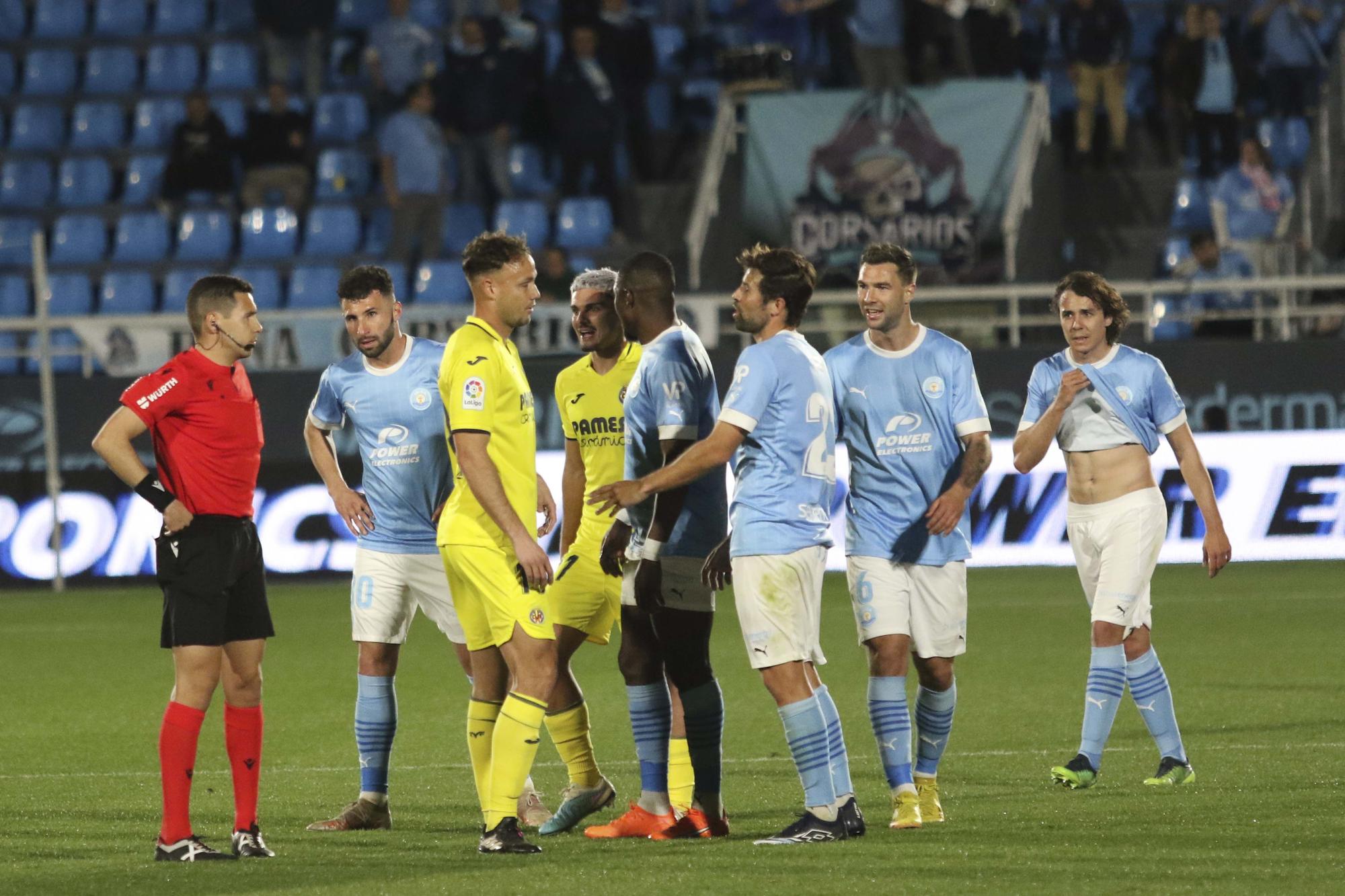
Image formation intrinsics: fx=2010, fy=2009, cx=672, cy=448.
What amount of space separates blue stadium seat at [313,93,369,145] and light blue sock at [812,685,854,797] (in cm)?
1769

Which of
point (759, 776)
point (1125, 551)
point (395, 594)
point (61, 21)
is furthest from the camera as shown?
point (61, 21)

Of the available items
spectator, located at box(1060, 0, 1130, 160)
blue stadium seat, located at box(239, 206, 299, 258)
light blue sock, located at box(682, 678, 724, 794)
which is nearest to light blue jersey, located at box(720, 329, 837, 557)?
light blue sock, located at box(682, 678, 724, 794)

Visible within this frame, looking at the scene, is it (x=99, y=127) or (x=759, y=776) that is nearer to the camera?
(x=759, y=776)

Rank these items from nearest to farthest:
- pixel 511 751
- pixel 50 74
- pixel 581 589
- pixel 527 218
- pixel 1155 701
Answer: pixel 511 751
pixel 581 589
pixel 1155 701
pixel 527 218
pixel 50 74

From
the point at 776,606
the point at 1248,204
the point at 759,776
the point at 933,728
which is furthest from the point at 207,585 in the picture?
the point at 1248,204

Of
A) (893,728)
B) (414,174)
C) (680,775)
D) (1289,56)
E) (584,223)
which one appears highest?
(1289,56)

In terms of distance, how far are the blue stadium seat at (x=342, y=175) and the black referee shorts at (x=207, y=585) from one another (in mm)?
16272

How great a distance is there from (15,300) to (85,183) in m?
2.07

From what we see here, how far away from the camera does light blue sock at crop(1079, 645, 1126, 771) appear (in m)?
8.20

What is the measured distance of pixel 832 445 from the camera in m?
7.03

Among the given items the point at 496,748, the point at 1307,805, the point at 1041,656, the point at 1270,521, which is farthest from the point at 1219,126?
the point at 496,748

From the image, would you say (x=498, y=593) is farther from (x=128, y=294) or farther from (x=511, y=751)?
(x=128, y=294)

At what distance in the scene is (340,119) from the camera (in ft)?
77.2

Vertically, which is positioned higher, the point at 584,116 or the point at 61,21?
the point at 61,21
